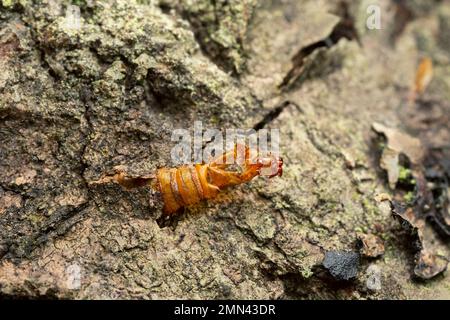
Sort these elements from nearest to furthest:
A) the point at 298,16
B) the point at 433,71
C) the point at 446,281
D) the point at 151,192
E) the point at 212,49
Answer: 1. the point at 151,192
2. the point at 446,281
3. the point at 212,49
4. the point at 298,16
5. the point at 433,71

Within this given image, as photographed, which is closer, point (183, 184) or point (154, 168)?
point (183, 184)

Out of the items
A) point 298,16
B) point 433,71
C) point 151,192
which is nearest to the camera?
point 151,192

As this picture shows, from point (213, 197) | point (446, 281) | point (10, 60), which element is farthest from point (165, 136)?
point (446, 281)

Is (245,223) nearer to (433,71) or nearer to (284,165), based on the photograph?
(284,165)

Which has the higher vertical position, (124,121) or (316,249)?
(124,121)

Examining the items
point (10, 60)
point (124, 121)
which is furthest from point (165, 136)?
point (10, 60)

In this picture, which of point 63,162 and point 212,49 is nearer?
point 63,162

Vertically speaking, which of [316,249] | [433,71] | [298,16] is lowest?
[316,249]
